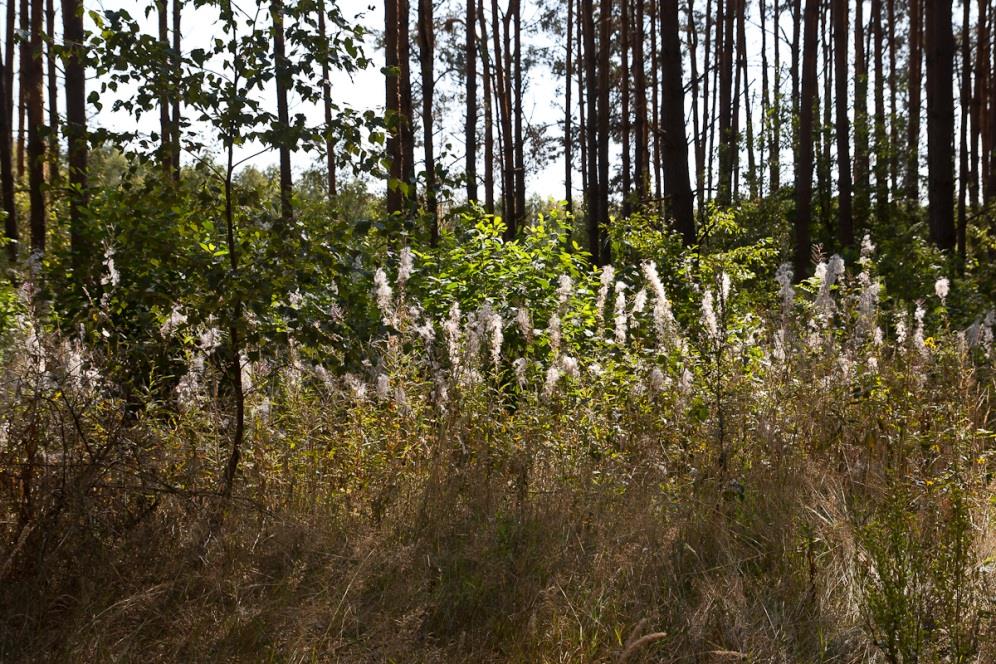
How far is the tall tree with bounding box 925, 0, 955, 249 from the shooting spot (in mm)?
11039

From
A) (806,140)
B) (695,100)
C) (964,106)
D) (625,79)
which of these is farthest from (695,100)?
(806,140)

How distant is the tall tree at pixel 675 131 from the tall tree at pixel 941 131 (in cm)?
325

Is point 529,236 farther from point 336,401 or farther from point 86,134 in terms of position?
point 86,134

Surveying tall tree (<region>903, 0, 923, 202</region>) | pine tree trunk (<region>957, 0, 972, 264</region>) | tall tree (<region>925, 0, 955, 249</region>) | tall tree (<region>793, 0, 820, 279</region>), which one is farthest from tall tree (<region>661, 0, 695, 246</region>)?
tall tree (<region>903, 0, 923, 202</region>)

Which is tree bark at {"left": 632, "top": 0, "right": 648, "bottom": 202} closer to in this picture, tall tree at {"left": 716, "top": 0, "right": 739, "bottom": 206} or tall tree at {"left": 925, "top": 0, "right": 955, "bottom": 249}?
tall tree at {"left": 716, "top": 0, "right": 739, "bottom": 206}

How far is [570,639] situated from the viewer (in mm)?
2797

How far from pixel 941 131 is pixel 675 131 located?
11.7 feet

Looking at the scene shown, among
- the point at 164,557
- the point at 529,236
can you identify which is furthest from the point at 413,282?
the point at 164,557

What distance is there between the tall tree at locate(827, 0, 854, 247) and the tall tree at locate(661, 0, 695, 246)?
7.32 meters

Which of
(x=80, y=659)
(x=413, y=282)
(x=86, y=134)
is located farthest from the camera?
(x=413, y=282)

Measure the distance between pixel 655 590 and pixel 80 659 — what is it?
6.15ft

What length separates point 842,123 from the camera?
55.1ft

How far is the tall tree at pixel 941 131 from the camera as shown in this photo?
36.2 ft

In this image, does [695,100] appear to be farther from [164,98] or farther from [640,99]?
[164,98]
